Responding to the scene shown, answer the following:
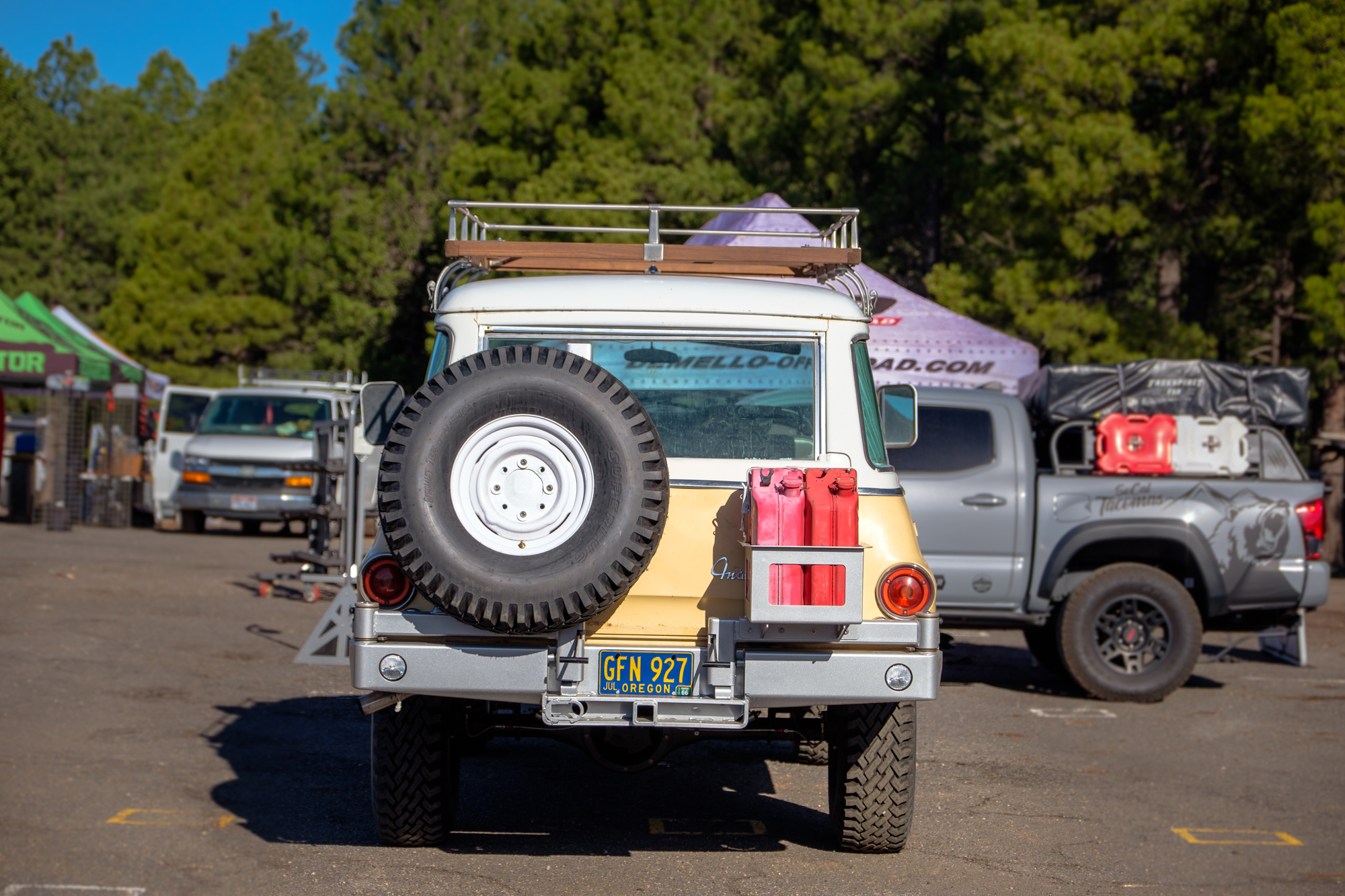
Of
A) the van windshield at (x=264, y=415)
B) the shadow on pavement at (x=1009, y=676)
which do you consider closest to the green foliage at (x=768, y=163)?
the shadow on pavement at (x=1009, y=676)

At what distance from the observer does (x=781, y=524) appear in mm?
4547

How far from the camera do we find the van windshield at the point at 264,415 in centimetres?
1989

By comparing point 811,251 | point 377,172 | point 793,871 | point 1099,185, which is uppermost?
point 377,172

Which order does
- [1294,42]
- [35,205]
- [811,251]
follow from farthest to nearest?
[35,205]
[1294,42]
[811,251]

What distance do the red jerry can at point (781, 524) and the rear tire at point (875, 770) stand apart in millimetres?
935

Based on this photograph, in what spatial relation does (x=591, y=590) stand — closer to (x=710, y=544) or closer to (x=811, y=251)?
(x=710, y=544)

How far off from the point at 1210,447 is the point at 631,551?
646 centimetres

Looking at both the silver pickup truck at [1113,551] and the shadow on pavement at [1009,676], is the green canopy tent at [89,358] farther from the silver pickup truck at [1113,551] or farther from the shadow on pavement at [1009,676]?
the silver pickup truck at [1113,551]

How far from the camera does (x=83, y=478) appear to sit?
21.9 metres

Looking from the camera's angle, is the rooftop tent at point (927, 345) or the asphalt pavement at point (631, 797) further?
the rooftop tent at point (927, 345)

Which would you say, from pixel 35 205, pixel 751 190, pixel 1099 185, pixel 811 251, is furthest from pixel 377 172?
pixel 811 251

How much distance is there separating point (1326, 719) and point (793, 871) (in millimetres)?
5308

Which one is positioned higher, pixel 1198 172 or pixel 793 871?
pixel 1198 172

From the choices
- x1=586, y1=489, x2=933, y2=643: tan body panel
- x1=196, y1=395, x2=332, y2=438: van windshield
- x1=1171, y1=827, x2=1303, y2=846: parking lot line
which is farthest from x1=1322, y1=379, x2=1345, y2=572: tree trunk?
x1=586, y1=489, x2=933, y2=643: tan body panel
